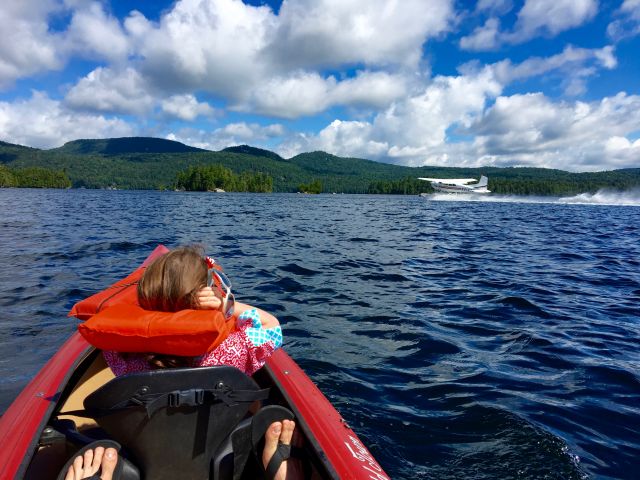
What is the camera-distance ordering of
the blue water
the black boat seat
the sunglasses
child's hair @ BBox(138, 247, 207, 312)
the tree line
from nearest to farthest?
the black boat seat
child's hair @ BBox(138, 247, 207, 312)
the sunglasses
the blue water
the tree line

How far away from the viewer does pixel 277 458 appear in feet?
9.48

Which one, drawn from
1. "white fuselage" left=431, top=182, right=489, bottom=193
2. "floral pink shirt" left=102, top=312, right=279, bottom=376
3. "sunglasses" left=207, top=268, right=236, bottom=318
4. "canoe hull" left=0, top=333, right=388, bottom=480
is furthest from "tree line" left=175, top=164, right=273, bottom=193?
"floral pink shirt" left=102, top=312, right=279, bottom=376

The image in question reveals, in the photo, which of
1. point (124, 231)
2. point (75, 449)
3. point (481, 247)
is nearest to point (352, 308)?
point (75, 449)

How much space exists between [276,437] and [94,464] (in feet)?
3.58

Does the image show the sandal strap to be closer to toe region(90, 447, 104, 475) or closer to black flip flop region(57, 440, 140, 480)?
black flip flop region(57, 440, 140, 480)

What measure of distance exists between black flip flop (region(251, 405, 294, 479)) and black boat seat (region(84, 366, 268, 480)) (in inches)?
5.9

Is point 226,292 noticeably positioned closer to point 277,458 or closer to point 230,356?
point 230,356

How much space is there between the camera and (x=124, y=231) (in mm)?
22844

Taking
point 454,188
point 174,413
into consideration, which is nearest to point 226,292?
point 174,413

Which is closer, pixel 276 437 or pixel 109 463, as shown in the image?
pixel 109 463

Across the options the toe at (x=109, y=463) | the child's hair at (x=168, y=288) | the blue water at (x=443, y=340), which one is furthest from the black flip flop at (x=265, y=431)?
the blue water at (x=443, y=340)

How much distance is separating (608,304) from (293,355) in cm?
740

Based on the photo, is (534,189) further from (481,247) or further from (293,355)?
(293,355)

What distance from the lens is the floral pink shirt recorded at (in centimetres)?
271
